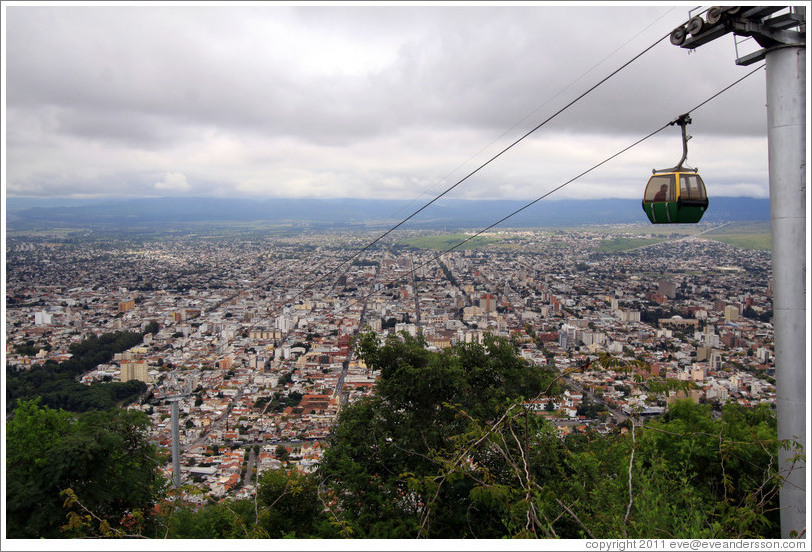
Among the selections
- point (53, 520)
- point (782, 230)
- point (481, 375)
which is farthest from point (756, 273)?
point (53, 520)

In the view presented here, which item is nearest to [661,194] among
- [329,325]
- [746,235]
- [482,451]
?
[482,451]

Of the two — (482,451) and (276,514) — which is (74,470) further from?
(482,451)

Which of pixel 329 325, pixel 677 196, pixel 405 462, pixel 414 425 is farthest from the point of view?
pixel 329 325

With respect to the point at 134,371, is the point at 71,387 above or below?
above

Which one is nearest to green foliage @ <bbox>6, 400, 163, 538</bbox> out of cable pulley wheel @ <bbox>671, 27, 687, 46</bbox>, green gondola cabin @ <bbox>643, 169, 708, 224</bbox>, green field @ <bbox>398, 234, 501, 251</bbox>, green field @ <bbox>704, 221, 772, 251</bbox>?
green gondola cabin @ <bbox>643, 169, 708, 224</bbox>

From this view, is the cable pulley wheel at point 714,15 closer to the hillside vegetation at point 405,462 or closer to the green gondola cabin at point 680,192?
the green gondola cabin at point 680,192
